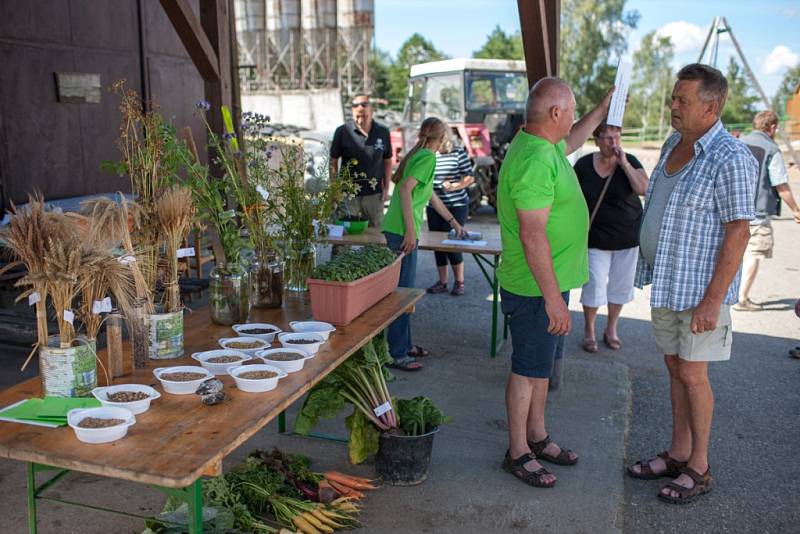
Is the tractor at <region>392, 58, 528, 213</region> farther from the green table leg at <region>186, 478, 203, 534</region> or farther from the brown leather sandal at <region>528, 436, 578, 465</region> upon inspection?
the green table leg at <region>186, 478, 203, 534</region>

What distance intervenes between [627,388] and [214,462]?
3.34m

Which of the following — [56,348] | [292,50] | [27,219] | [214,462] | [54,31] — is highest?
[292,50]

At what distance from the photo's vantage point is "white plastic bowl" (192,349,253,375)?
243 cm

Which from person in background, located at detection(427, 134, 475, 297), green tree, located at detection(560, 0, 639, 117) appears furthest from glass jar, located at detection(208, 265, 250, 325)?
green tree, located at detection(560, 0, 639, 117)

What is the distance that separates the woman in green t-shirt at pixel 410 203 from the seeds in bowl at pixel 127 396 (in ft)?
8.44

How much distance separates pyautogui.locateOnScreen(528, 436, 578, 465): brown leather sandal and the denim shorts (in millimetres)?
465

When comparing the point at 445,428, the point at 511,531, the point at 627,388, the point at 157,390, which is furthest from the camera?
the point at 627,388

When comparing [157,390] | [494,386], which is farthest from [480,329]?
[157,390]

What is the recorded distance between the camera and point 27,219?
2027 mm

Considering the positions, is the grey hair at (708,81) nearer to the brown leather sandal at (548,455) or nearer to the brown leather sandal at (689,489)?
the brown leather sandal at (689,489)

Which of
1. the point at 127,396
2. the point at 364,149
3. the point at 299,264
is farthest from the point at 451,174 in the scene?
the point at 127,396

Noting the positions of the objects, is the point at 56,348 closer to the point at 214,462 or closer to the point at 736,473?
the point at 214,462

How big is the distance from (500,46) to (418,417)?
176 ft

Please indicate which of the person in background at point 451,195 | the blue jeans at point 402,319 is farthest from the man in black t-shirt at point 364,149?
the blue jeans at point 402,319
